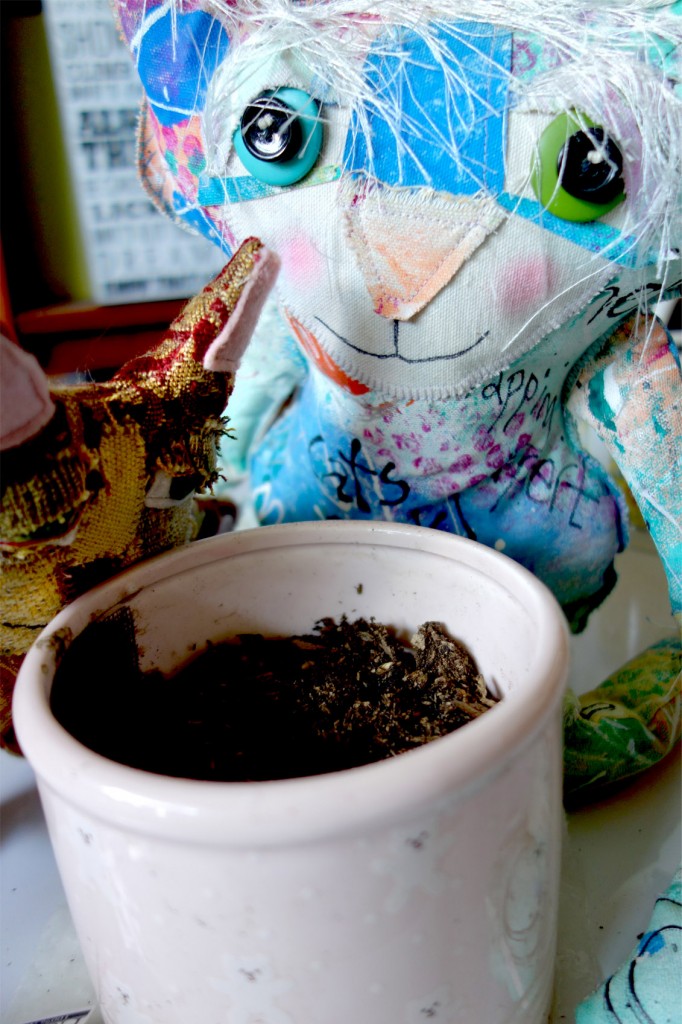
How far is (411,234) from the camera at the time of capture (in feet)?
0.96

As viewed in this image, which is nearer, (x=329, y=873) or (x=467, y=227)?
(x=329, y=873)

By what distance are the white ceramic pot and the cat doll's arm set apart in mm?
116

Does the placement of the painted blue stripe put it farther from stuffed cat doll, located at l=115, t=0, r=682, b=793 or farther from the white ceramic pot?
the white ceramic pot

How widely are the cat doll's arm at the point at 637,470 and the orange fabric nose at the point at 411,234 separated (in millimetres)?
100

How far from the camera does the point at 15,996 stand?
0.95 ft

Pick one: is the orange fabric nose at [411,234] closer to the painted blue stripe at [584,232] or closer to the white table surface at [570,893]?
the painted blue stripe at [584,232]

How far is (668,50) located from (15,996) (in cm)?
41

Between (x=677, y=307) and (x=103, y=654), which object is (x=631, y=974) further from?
(x=677, y=307)

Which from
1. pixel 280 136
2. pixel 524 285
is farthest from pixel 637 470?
pixel 280 136

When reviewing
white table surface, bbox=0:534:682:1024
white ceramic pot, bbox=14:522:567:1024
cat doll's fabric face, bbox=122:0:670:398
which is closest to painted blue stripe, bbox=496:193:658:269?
cat doll's fabric face, bbox=122:0:670:398

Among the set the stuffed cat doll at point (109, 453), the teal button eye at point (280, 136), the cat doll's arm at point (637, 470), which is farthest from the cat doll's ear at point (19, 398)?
the cat doll's arm at point (637, 470)

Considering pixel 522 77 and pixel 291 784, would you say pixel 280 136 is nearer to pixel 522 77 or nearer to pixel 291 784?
pixel 522 77

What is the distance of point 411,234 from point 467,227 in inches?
0.8

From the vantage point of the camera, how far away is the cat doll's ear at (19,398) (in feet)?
0.71
